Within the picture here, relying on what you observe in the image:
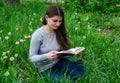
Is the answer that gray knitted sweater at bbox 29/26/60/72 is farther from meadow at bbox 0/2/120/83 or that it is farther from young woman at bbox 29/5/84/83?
meadow at bbox 0/2/120/83

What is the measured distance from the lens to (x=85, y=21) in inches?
265

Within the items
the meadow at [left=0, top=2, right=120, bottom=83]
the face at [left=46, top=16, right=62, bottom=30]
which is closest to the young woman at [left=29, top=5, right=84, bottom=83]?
the face at [left=46, top=16, right=62, bottom=30]

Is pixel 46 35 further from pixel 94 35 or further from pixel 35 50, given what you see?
pixel 94 35

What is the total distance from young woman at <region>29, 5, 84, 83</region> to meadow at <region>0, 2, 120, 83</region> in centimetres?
14

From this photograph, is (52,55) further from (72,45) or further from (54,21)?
(72,45)

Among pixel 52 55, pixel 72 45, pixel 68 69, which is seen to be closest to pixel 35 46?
pixel 52 55

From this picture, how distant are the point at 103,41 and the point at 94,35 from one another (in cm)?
26

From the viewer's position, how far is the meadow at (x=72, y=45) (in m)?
3.75

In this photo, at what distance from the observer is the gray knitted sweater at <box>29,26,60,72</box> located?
11.8ft

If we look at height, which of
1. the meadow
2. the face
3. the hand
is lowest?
the meadow

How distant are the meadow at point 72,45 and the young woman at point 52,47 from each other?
5.6 inches

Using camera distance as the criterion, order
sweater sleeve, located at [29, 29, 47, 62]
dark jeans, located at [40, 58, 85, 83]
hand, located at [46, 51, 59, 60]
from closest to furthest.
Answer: hand, located at [46, 51, 59, 60] < sweater sleeve, located at [29, 29, 47, 62] < dark jeans, located at [40, 58, 85, 83]

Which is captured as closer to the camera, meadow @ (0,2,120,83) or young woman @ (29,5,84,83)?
young woman @ (29,5,84,83)

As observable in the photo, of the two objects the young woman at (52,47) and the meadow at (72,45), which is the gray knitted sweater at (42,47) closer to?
the young woman at (52,47)
